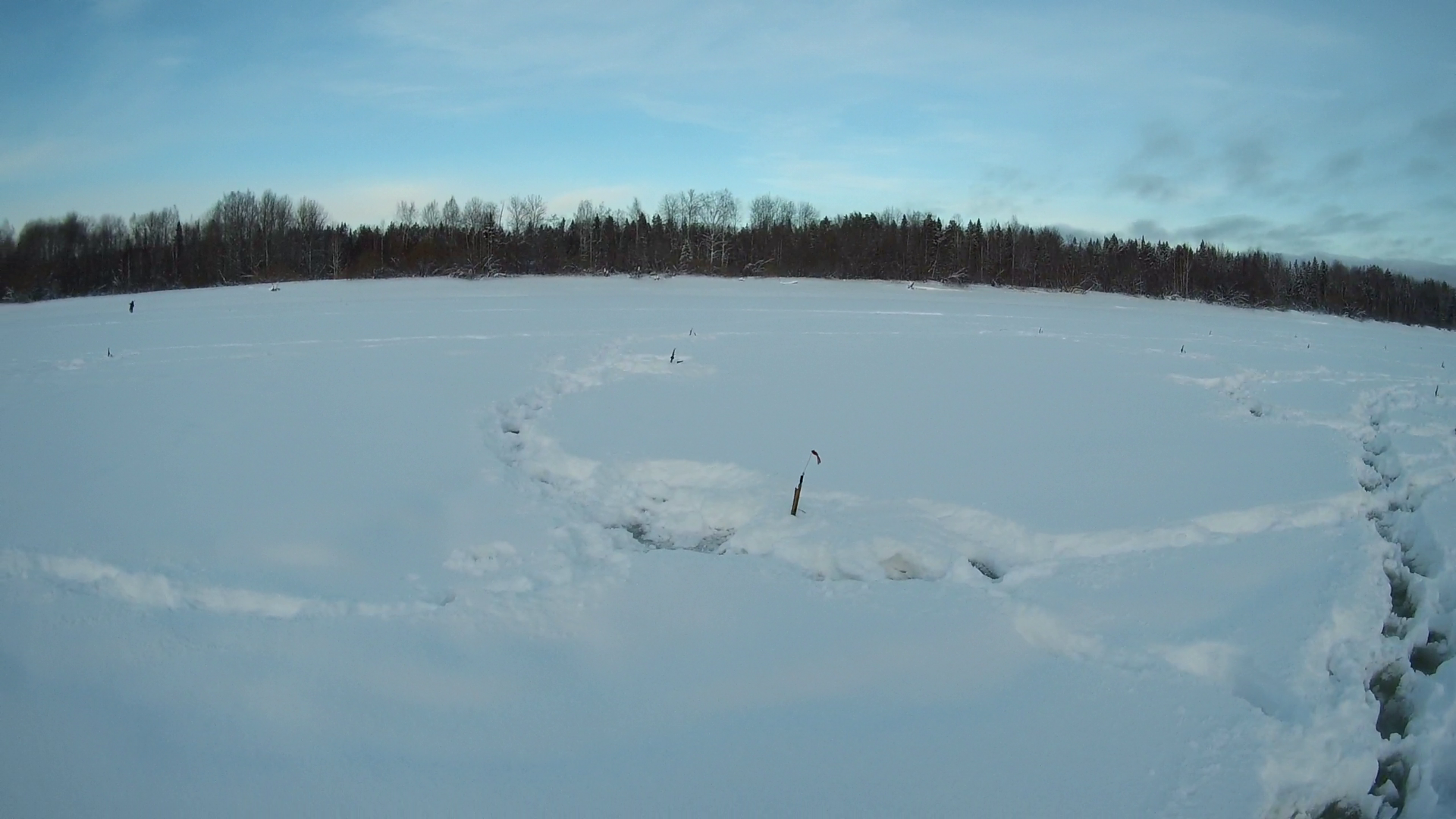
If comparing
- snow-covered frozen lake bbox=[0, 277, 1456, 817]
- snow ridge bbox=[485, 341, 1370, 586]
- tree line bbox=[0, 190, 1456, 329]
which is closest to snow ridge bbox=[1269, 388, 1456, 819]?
snow-covered frozen lake bbox=[0, 277, 1456, 817]

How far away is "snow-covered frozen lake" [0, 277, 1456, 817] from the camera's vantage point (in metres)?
3.73

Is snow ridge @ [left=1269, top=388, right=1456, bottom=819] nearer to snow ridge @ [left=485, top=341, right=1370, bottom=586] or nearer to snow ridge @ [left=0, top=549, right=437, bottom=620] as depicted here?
snow ridge @ [left=485, top=341, right=1370, bottom=586]

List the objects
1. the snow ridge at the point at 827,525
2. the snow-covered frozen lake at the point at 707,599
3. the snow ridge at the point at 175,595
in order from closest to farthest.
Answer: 1. the snow-covered frozen lake at the point at 707,599
2. the snow ridge at the point at 175,595
3. the snow ridge at the point at 827,525

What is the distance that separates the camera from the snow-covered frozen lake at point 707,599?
373 cm

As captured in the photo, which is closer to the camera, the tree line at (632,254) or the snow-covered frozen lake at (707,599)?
the snow-covered frozen lake at (707,599)

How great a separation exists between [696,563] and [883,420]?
4.73 meters

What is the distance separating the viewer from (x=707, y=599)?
544 centimetres

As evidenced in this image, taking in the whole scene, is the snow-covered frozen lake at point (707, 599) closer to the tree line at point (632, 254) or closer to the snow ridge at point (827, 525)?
the snow ridge at point (827, 525)

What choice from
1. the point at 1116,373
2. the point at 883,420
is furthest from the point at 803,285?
the point at 883,420

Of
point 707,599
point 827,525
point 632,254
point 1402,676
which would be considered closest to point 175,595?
point 707,599

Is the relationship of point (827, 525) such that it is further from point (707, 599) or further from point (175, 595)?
point (175, 595)

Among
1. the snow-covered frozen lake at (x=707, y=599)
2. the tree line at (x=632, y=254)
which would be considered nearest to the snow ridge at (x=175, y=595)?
the snow-covered frozen lake at (x=707, y=599)

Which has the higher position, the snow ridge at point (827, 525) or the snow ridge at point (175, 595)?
the snow ridge at point (827, 525)

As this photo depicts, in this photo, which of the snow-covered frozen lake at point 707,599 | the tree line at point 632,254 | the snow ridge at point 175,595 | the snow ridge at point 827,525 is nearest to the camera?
the snow-covered frozen lake at point 707,599
